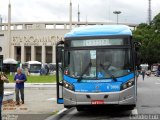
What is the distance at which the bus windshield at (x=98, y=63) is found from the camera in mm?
15922

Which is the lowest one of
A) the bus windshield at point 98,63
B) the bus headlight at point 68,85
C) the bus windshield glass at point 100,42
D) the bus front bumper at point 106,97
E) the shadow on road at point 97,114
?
the shadow on road at point 97,114

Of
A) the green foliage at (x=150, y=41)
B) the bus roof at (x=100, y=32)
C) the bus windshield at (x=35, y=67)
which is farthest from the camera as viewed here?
the green foliage at (x=150, y=41)

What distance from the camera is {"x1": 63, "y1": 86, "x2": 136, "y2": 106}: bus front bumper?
1548cm

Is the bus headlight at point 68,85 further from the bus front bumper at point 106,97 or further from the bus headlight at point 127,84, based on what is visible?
the bus headlight at point 127,84

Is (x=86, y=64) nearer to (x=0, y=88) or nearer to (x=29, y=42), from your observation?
(x=0, y=88)

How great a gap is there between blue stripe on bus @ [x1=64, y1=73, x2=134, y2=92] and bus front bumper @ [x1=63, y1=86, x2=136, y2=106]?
0.15m

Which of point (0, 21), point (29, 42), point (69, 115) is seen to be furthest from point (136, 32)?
point (69, 115)

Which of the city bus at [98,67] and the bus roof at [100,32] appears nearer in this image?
the city bus at [98,67]

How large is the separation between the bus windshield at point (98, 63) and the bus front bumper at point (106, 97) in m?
0.62

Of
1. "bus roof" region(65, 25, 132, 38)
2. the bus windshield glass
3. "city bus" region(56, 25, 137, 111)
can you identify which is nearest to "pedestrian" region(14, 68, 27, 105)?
"city bus" region(56, 25, 137, 111)

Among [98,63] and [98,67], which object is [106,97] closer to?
[98,67]

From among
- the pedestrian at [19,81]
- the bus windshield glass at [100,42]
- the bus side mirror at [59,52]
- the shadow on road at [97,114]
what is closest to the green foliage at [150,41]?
the pedestrian at [19,81]

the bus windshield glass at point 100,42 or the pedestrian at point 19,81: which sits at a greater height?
the bus windshield glass at point 100,42

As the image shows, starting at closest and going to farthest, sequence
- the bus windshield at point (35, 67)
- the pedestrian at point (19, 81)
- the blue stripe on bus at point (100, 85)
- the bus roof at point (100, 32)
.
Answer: the blue stripe on bus at point (100, 85), the bus roof at point (100, 32), the pedestrian at point (19, 81), the bus windshield at point (35, 67)
